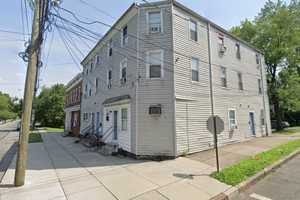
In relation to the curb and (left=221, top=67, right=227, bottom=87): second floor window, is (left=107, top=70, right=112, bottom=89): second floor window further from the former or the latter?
the curb

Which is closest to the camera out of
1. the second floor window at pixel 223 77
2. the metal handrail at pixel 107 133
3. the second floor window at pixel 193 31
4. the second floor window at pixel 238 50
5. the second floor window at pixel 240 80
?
the second floor window at pixel 193 31

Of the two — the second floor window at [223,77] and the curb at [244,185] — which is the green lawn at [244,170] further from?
the second floor window at [223,77]

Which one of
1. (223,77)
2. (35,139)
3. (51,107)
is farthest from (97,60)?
(51,107)

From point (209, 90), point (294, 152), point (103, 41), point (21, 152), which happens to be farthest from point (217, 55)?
point (21, 152)

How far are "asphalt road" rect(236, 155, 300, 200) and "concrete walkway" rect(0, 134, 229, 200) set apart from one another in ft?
2.56

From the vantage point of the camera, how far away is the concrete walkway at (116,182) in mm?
5043

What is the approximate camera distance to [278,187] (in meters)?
5.62

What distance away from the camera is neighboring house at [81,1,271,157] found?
961 cm

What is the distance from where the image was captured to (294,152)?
9.43 metres

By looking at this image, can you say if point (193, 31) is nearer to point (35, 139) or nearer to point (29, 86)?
point (29, 86)

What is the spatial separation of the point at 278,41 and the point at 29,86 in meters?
26.7

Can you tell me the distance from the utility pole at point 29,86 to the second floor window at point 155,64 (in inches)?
212

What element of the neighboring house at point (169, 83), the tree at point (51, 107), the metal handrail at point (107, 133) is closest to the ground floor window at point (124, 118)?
the neighboring house at point (169, 83)

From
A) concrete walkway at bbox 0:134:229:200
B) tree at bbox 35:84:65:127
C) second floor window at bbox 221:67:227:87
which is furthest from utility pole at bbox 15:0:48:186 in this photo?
tree at bbox 35:84:65:127
